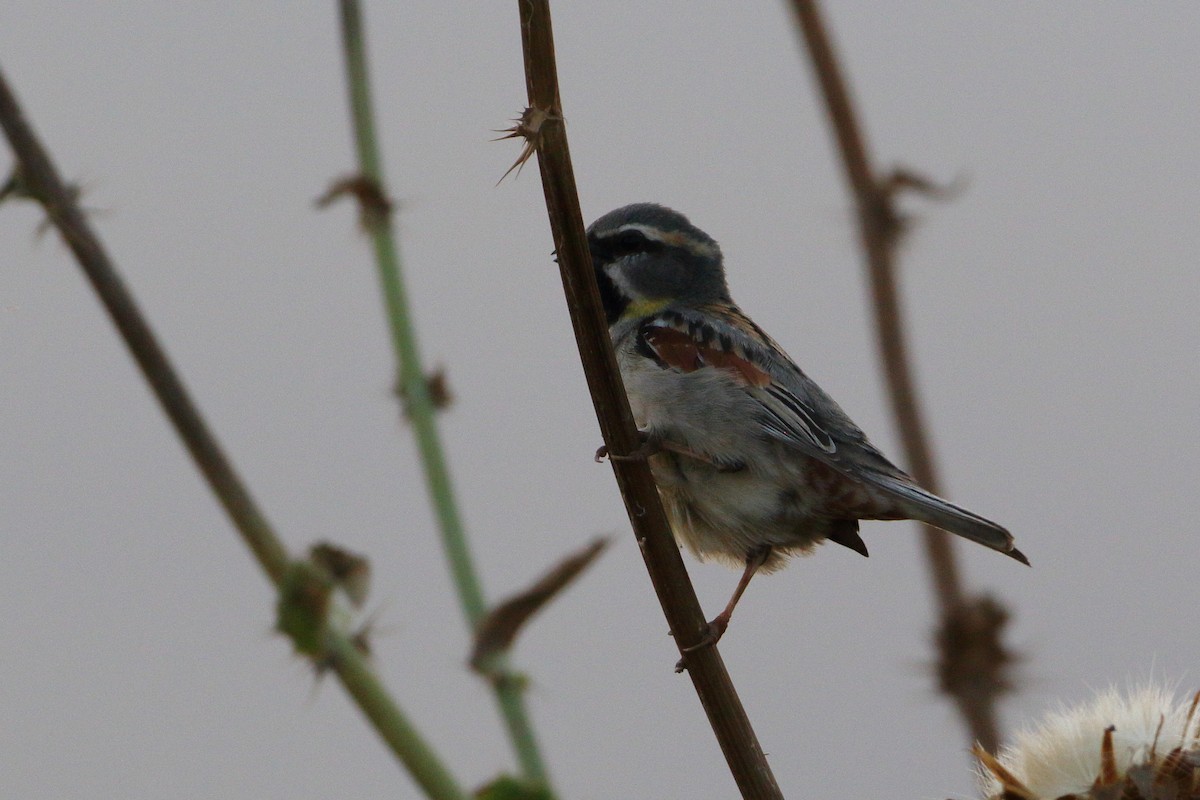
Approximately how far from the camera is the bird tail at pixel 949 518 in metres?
3.71

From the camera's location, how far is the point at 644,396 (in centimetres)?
431

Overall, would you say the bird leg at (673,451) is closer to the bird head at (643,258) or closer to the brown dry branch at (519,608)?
the brown dry branch at (519,608)

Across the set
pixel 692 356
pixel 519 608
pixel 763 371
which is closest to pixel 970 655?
pixel 763 371

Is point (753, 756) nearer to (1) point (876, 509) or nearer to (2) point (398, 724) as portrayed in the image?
(2) point (398, 724)

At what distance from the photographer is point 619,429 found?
289 centimetres

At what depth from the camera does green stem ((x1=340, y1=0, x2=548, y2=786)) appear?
137 inches

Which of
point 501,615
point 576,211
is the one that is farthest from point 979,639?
point 576,211

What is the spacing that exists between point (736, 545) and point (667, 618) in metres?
1.36

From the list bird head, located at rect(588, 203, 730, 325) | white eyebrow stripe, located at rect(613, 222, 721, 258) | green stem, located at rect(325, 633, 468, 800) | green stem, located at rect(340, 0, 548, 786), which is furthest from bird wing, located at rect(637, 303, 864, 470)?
green stem, located at rect(325, 633, 468, 800)

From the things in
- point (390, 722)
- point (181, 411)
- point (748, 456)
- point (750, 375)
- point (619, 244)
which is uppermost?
point (619, 244)

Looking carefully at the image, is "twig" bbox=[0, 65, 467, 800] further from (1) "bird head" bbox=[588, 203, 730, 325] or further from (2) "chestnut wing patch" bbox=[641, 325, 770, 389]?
(1) "bird head" bbox=[588, 203, 730, 325]

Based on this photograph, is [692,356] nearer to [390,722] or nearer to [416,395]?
[416,395]

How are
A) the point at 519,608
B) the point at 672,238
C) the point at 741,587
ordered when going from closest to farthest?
1. the point at 519,608
2. the point at 741,587
3. the point at 672,238

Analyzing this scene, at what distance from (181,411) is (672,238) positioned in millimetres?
2206
